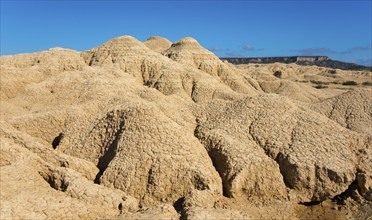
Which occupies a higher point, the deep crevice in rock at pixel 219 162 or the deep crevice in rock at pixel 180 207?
the deep crevice in rock at pixel 219 162

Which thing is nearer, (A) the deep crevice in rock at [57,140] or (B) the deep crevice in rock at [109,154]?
(B) the deep crevice in rock at [109,154]

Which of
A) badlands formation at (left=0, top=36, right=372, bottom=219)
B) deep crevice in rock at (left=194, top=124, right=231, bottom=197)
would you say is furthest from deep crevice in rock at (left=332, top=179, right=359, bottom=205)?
deep crevice in rock at (left=194, top=124, right=231, bottom=197)

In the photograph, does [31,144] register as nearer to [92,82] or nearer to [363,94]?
[92,82]

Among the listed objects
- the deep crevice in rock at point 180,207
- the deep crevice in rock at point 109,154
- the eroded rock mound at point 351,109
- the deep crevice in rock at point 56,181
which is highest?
the eroded rock mound at point 351,109

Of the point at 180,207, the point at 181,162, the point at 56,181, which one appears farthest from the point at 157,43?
the point at 180,207

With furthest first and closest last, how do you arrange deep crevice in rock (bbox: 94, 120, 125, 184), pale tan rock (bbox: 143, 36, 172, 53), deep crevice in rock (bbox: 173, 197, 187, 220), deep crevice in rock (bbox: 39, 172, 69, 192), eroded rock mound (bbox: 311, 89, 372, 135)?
pale tan rock (bbox: 143, 36, 172, 53) → eroded rock mound (bbox: 311, 89, 372, 135) → deep crevice in rock (bbox: 94, 120, 125, 184) → deep crevice in rock (bbox: 39, 172, 69, 192) → deep crevice in rock (bbox: 173, 197, 187, 220)

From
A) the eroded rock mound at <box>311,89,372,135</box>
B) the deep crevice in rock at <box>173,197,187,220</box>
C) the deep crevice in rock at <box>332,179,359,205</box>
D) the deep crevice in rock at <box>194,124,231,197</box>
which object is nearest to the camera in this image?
the deep crevice in rock at <box>173,197,187,220</box>

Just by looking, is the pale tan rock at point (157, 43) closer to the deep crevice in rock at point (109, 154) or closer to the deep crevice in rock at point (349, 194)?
the deep crevice in rock at point (109, 154)

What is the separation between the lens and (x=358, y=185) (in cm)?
1037

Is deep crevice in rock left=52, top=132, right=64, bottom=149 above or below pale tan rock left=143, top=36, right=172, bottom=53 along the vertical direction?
below

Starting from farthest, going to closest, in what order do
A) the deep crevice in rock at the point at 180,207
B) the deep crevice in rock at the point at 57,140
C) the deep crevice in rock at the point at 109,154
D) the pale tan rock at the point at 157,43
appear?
1. the pale tan rock at the point at 157,43
2. the deep crevice in rock at the point at 57,140
3. the deep crevice in rock at the point at 109,154
4. the deep crevice in rock at the point at 180,207

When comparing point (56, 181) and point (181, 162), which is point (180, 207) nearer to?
point (181, 162)

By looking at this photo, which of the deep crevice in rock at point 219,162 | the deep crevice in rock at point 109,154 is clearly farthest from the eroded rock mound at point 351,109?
the deep crevice in rock at point 109,154

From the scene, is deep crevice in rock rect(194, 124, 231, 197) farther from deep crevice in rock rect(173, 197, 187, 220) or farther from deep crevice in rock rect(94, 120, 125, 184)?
deep crevice in rock rect(94, 120, 125, 184)
